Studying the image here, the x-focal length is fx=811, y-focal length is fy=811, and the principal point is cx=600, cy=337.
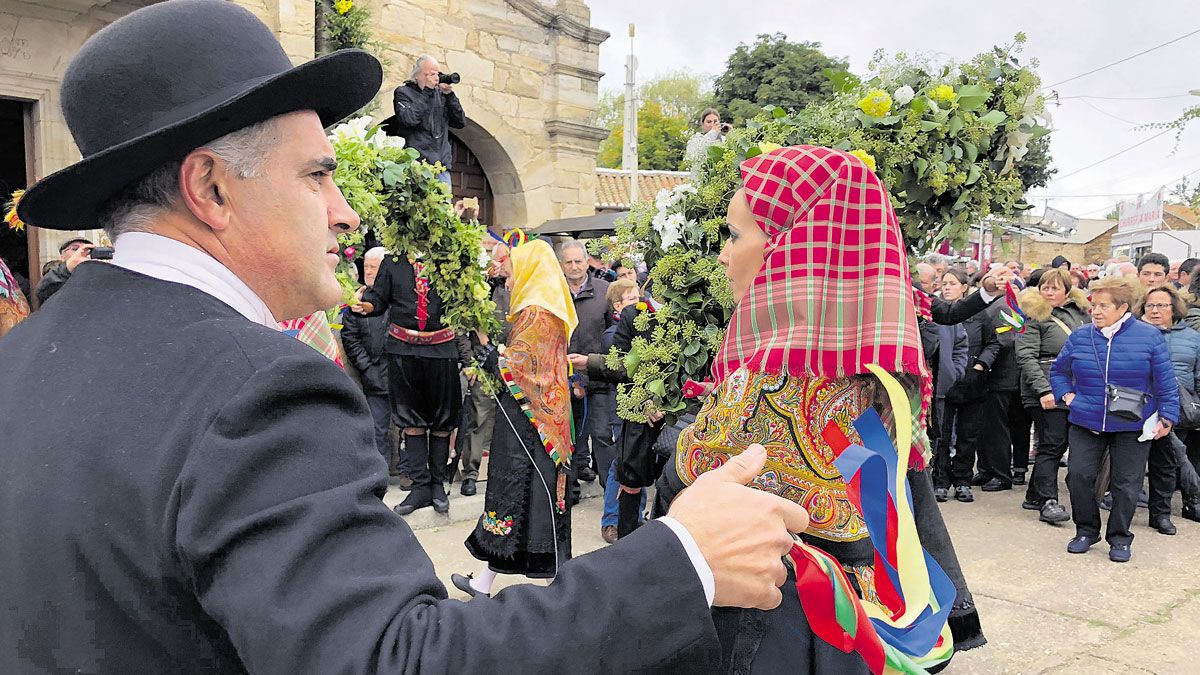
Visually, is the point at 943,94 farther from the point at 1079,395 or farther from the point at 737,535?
the point at 1079,395

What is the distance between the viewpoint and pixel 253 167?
1129 millimetres

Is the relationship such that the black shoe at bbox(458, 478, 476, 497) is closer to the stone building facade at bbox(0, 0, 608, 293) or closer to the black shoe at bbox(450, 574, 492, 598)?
the black shoe at bbox(450, 574, 492, 598)

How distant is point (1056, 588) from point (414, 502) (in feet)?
15.0

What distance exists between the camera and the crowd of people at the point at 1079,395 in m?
6.02

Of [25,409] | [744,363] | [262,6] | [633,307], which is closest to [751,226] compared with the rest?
[744,363]

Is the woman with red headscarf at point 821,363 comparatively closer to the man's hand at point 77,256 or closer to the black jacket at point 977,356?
the man's hand at point 77,256

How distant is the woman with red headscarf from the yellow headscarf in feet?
7.87

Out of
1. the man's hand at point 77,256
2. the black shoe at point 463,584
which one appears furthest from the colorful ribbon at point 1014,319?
the man's hand at point 77,256

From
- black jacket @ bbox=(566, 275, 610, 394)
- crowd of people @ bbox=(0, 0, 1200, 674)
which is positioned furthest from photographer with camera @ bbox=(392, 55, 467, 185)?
crowd of people @ bbox=(0, 0, 1200, 674)

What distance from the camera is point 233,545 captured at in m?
0.83

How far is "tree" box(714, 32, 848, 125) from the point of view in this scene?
30.2 meters

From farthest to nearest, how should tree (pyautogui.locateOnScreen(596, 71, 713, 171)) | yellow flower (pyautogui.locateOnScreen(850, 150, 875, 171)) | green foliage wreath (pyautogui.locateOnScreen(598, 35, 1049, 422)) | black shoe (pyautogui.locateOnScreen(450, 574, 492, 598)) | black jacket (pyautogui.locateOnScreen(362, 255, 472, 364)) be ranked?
tree (pyautogui.locateOnScreen(596, 71, 713, 171)) → black jacket (pyautogui.locateOnScreen(362, 255, 472, 364)) → black shoe (pyautogui.locateOnScreen(450, 574, 492, 598)) → green foliage wreath (pyautogui.locateOnScreen(598, 35, 1049, 422)) → yellow flower (pyautogui.locateOnScreen(850, 150, 875, 171))

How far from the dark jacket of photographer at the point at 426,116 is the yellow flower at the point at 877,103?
20.1 ft

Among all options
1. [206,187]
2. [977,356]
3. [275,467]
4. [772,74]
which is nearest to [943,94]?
[206,187]
